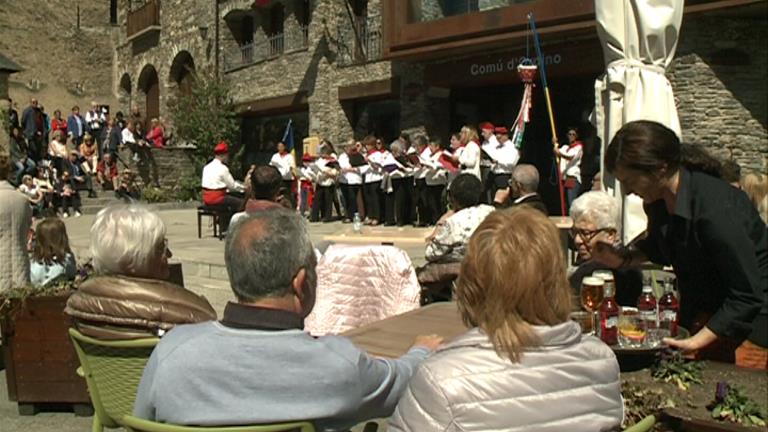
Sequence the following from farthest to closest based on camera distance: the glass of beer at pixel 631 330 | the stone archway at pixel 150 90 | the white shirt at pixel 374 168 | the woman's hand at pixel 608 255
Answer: the stone archway at pixel 150 90 < the white shirt at pixel 374 168 < the woman's hand at pixel 608 255 < the glass of beer at pixel 631 330

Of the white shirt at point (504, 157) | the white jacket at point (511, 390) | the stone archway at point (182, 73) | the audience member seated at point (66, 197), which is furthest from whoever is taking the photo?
the stone archway at point (182, 73)

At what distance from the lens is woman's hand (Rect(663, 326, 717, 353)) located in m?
2.81

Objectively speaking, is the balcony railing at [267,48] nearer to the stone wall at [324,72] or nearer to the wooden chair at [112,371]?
the stone wall at [324,72]

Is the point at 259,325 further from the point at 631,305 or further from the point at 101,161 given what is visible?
the point at 101,161

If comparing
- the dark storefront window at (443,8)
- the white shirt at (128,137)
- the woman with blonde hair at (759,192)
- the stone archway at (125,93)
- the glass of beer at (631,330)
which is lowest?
the glass of beer at (631,330)

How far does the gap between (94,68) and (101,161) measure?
11.4 m

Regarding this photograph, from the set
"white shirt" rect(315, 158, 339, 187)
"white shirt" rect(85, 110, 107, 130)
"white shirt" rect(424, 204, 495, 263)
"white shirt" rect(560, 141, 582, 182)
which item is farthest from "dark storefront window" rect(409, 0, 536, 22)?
"white shirt" rect(85, 110, 107, 130)

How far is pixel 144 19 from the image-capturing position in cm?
2977

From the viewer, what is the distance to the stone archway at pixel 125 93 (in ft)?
107

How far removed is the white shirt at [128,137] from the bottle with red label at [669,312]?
21781 mm

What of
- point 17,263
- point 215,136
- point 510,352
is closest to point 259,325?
point 510,352

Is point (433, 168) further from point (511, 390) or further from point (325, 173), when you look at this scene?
point (511, 390)

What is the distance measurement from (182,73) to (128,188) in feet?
22.7

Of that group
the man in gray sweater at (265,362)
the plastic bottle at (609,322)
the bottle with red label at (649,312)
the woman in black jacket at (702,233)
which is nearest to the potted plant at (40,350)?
the man in gray sweater at (265,362)
